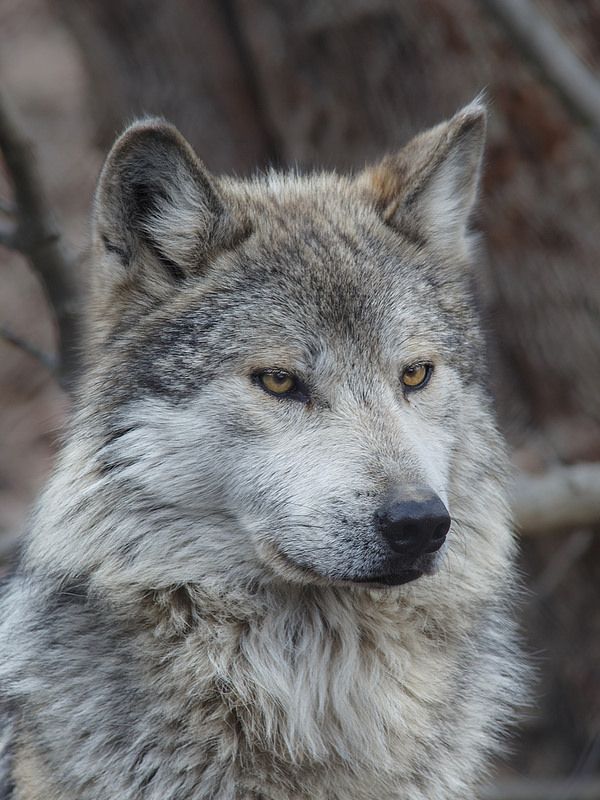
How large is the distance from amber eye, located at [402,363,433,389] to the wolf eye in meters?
0.48

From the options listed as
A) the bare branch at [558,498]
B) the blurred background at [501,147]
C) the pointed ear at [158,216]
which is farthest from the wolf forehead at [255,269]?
the blurred background at [501,147]

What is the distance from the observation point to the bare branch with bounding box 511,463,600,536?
687 cm

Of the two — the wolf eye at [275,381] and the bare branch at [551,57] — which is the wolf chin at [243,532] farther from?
the bare branch at [551,57]

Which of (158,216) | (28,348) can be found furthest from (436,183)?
(28,348)

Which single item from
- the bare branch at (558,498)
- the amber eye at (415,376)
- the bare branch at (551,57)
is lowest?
the bare branch at (558,498)

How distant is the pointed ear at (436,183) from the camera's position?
4711mm

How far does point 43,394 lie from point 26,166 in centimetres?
673

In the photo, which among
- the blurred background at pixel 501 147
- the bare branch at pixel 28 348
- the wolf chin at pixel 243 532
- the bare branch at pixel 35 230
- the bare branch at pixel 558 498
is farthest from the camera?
the blurred background at pixel 501 147

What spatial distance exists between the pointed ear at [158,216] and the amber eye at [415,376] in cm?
88

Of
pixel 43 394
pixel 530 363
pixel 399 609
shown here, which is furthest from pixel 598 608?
pixel 43 394

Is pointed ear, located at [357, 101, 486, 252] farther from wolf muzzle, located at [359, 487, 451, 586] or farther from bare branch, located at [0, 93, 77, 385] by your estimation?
bare branch, located at [0, 93, 77, 385]

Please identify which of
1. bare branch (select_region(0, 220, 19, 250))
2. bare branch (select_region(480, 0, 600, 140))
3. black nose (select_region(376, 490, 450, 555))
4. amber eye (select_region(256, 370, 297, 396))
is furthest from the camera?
bare branch (select_region(0, 220, 19, 250))

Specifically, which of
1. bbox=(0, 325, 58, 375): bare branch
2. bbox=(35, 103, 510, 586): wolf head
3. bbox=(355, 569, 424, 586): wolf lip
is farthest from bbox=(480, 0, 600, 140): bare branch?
bbox=(0, 325, 58, 375): bare branch

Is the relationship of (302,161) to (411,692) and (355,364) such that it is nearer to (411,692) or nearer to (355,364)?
(355,364)
